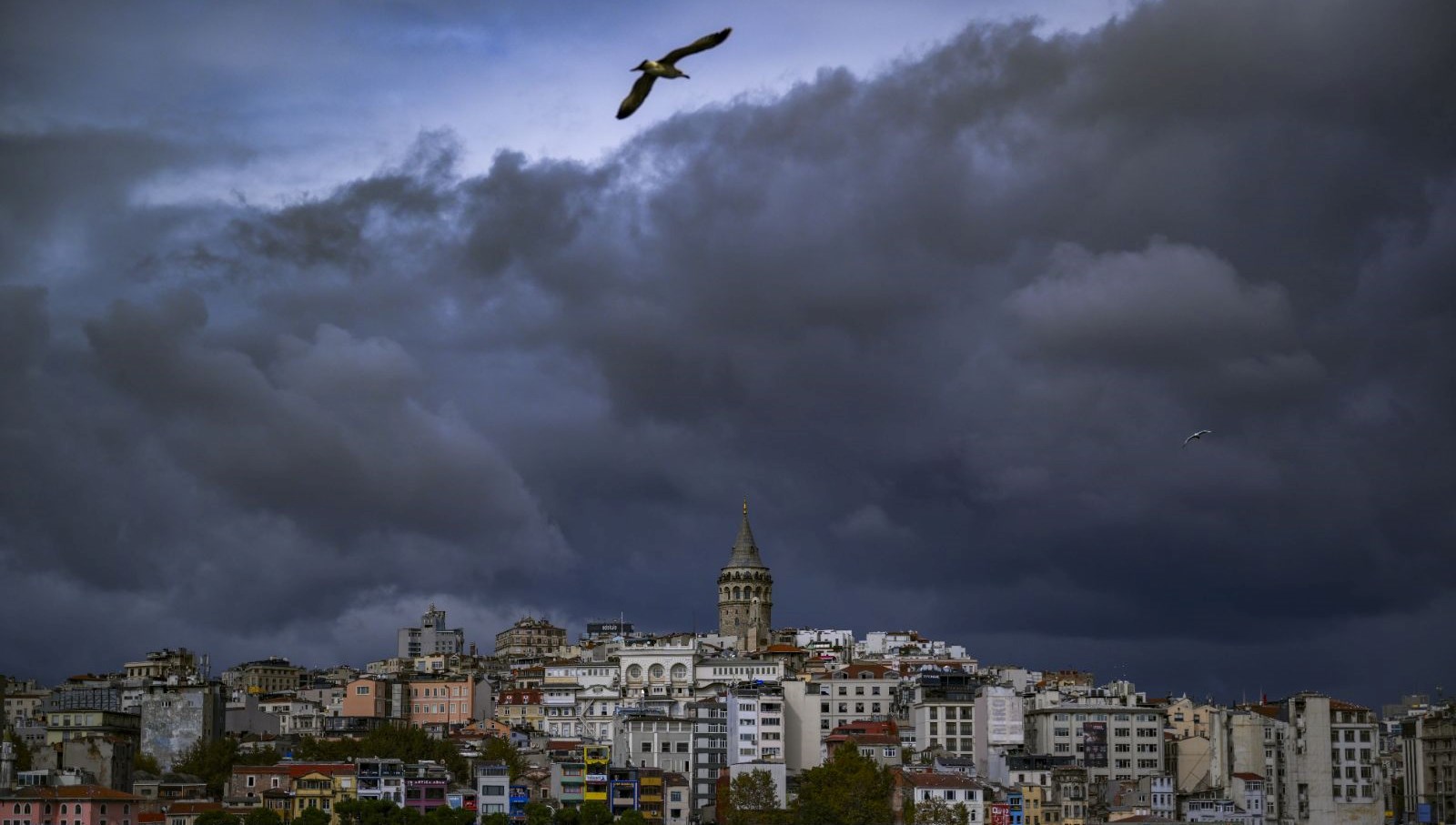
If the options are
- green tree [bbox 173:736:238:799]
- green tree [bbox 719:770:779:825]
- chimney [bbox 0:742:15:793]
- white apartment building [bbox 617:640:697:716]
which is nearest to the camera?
green tree [bbox 719:770:779:825]

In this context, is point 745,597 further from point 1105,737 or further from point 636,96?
point 636,96

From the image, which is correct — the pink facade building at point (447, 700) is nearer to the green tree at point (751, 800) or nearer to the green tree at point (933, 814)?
the green tree at point (751, 800)

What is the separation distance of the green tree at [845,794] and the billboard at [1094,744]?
14.7m

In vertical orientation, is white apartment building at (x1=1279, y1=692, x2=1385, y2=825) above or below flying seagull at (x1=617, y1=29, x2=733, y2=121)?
below

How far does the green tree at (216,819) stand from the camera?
91.7m

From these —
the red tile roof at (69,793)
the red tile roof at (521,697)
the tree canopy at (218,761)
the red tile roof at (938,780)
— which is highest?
the red tile roof at (521,697)

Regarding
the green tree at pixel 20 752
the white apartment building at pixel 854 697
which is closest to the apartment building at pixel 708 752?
the white apartment building at pixel 854 697

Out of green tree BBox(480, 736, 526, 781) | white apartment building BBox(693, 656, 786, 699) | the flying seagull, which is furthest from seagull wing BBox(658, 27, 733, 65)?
white apartment building BBox(693, 656, 786, 699)

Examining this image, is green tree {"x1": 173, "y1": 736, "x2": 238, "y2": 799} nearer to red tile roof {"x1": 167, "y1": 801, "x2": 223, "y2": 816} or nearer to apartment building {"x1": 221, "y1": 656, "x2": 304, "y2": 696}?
red tile roof {"x1": 167, "y1": 801, "x2": 223, "y2": 816}

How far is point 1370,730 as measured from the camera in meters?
101

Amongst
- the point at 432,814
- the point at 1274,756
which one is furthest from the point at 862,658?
the point at 432,814

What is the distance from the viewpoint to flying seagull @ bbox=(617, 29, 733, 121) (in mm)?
25953

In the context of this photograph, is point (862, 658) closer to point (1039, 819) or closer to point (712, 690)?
point (712, 690)

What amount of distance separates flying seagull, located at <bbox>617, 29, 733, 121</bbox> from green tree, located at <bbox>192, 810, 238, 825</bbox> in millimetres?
70343
